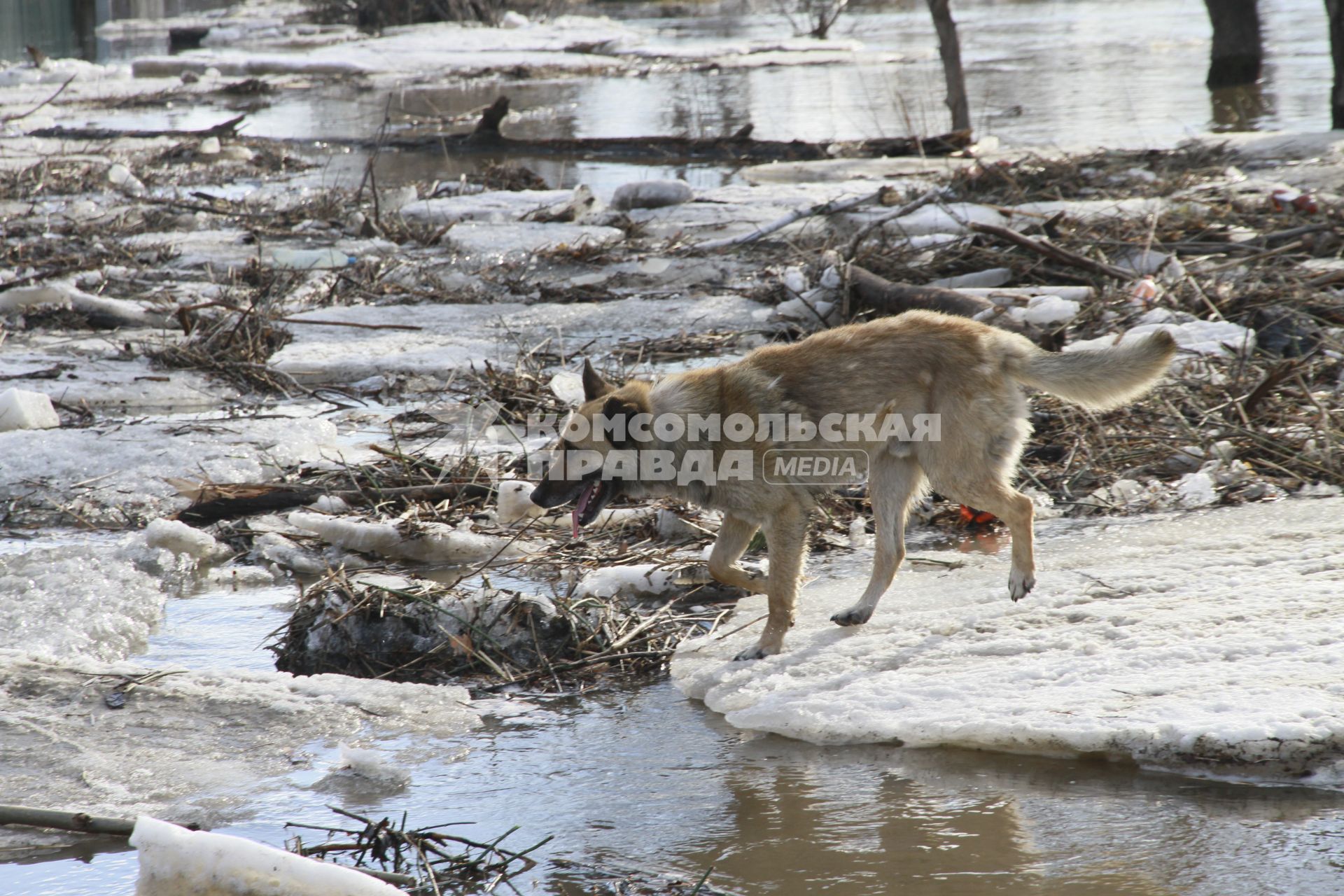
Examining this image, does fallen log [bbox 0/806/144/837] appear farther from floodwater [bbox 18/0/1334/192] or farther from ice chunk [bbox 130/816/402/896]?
floodwater [bbox 18/0/1334/192]

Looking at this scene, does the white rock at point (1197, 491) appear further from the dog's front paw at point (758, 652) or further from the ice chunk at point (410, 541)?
the ice chunk at point (410, 541)

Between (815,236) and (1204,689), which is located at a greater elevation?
(815,236)

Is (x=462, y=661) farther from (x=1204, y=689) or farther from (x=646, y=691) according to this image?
(x=1204, y=689)

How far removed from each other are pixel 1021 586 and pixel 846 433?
90 centimetres

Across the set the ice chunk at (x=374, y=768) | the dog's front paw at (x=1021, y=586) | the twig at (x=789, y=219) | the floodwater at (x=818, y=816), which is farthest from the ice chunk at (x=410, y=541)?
the twig at (x=789, y=219)

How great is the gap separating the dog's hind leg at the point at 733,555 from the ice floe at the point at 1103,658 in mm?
178

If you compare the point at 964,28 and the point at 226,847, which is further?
the point at 964,28

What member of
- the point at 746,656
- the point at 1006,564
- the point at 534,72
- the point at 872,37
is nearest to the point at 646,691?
the point at 746,656

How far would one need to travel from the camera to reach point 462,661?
15.1ft

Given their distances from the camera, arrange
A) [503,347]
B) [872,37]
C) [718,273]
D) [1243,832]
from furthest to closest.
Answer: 1. [872,37]
2. [718,273]
3. [503,347]
4. [1243,832]

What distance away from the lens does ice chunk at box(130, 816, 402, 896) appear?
2.73 meters

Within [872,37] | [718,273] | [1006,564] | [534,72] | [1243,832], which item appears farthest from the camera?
[872,37]

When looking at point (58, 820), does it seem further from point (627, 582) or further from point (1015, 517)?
point (1015, 517)

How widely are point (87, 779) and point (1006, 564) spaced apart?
363 cm
